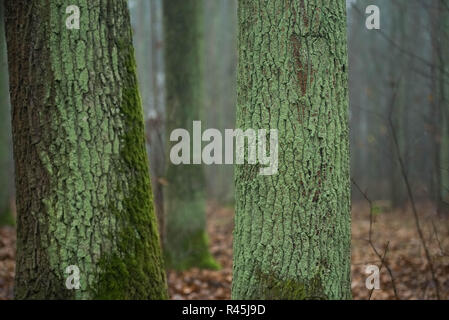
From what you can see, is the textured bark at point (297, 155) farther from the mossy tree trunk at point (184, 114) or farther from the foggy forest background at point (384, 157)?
the mossy tree trunk at point (184, 114)

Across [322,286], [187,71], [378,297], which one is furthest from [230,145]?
[187,71]

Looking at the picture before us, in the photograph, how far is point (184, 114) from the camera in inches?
287

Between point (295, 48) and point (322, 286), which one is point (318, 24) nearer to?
point (295, 48)

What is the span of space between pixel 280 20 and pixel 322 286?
6.20 ft

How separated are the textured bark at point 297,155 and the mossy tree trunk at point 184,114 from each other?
13.6 ft

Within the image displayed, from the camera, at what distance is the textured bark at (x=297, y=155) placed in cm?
312

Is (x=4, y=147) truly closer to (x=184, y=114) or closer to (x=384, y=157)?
(x=184, y=114)

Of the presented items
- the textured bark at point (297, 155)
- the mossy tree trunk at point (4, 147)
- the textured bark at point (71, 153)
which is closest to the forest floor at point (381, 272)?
the mossy tree trunk at point (4, 147)

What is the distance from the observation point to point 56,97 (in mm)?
3197

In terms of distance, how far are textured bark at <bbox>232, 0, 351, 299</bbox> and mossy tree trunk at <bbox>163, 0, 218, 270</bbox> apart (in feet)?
13.6

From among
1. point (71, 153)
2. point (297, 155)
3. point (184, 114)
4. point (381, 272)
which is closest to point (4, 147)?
point (184, 114)

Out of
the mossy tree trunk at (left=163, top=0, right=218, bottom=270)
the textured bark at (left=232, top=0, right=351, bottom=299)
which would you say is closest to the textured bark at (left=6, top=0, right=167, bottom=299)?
the textured bark at (left=232, top=0, right=351, bottom=299)

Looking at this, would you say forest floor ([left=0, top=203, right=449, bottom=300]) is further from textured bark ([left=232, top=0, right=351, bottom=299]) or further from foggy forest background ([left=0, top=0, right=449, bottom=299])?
textured bark ([left=232, top=0, right=351, bottom=299])

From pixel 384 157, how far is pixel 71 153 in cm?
1584
